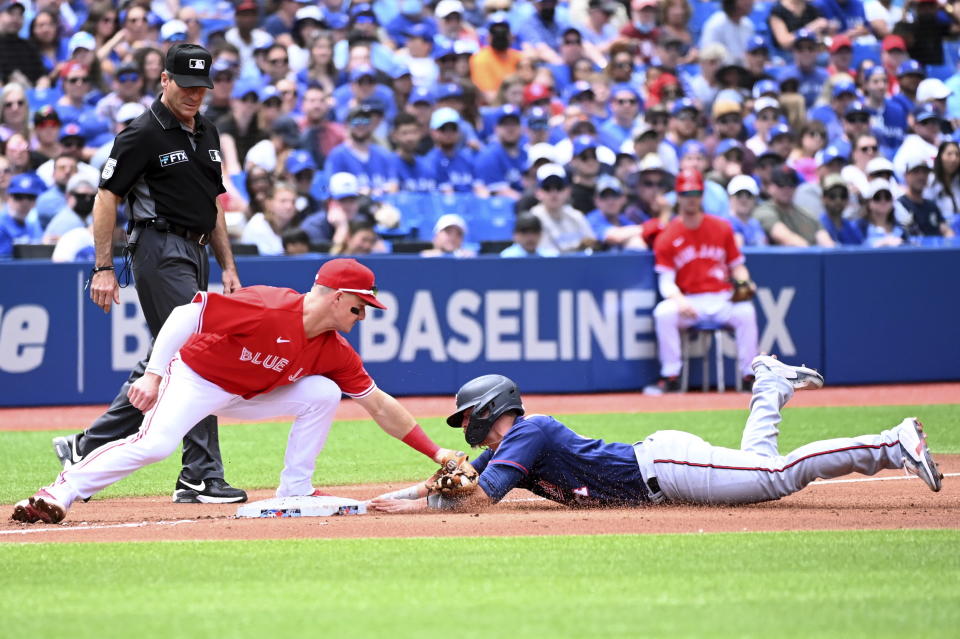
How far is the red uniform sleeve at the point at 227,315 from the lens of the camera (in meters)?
6.83

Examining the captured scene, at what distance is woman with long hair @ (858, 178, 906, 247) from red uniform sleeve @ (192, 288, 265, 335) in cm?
1006

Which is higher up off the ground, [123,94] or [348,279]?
[123,94]

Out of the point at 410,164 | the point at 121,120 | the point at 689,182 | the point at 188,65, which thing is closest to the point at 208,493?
the point at 188,65

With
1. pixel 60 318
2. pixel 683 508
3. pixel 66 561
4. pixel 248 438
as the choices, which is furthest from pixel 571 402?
pixel 66 561

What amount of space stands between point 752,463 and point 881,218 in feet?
30.0

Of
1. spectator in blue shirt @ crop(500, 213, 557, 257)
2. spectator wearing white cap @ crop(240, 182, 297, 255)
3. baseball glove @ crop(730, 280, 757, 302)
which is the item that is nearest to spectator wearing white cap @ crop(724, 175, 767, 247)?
baseball glove @ crop(730, 280, 757, 302)

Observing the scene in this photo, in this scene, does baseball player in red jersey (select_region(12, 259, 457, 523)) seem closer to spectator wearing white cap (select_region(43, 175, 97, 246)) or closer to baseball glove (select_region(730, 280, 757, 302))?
spectator wearing white cap (select_region(43, 175, 97, 246))

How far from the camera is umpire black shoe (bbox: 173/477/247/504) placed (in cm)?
786

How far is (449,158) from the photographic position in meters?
16.2

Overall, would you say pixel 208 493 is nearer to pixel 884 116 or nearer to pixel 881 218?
pixel 881 218

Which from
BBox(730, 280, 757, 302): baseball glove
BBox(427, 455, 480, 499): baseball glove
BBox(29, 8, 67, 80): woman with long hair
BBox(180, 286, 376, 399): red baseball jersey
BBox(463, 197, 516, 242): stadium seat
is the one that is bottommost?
BBox(427, 455, 480, 499): baseball glove

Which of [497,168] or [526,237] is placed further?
[497,168]

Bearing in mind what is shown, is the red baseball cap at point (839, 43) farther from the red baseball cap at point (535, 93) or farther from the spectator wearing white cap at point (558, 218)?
the spectator wearing white cap at point (558, 218)

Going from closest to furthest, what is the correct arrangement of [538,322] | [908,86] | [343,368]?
1. [343,368]
2. [538,322]
3. [908,86]
